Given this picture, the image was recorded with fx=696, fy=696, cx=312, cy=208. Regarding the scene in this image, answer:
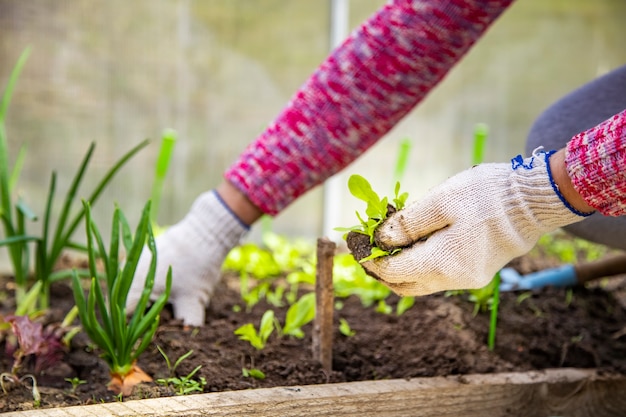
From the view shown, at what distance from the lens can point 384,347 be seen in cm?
116

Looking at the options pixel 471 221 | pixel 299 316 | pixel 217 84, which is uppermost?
pixel 217 84

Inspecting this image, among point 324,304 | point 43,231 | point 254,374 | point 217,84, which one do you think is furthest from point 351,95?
point 217,84

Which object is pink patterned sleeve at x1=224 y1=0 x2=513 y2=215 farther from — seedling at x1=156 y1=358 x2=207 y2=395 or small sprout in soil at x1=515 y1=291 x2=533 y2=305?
small sprout in soil at x1=515 y1=291 x2=533 y2=305

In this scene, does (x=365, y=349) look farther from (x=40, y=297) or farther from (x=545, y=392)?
(x=40, y=297)

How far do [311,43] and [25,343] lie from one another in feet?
4.75

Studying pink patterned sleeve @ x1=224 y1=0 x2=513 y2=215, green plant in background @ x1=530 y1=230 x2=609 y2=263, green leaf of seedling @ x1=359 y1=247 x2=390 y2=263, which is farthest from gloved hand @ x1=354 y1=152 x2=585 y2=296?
green plant in background @ x1=530 y1=230 x2=609 y2=263

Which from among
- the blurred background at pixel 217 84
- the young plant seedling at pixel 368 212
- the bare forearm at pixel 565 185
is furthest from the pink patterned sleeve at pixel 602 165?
the blurred background at pixel 217 84

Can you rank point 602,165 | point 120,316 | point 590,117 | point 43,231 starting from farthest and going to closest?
point 43,231
point 590,117
point 120,316
point 602,165

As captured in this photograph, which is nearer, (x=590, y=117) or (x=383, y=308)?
(x=590, y=117)

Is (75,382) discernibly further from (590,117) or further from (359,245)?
(590,117)

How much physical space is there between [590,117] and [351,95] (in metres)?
0.39

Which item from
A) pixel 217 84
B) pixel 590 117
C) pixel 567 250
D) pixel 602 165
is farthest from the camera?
pixel 217 84

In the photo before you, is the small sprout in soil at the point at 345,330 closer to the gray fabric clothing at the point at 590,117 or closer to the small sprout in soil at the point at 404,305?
the small sprout in soil at the point at 404,305

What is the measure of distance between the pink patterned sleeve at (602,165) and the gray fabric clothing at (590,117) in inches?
13.5
